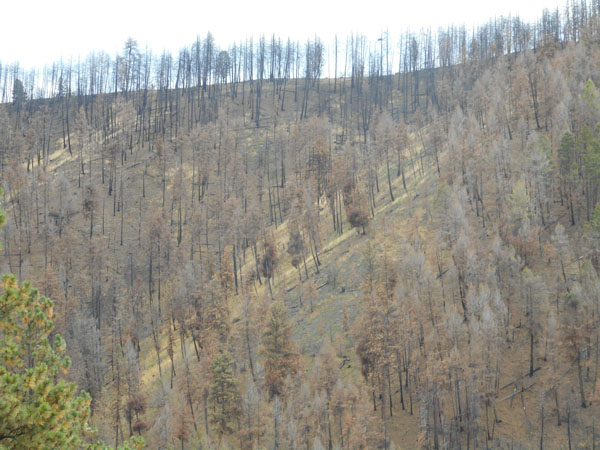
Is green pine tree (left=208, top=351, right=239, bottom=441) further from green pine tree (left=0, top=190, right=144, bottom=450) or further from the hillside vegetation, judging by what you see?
green pine tree (left=0, top=190, right=144, bottom=450)

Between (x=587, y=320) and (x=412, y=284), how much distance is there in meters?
19.6

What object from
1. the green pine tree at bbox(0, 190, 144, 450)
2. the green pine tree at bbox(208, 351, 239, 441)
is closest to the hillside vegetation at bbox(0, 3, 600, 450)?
the green pine tree at bbox(208, 351, 239, 441)

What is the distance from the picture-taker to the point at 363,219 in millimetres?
83250

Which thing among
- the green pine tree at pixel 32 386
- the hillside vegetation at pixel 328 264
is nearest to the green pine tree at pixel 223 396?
the hillside vegetation at pixel 328 264

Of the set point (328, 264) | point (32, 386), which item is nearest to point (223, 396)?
point (328, 264)

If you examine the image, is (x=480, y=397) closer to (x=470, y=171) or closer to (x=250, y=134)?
(x=470, y=171)

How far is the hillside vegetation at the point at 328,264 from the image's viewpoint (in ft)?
169

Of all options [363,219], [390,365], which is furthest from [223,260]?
[390,365]

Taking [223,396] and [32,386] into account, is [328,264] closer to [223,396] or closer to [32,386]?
[223,396]

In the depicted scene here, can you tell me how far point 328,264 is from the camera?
78438 mm

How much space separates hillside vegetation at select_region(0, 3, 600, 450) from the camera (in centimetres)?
5138

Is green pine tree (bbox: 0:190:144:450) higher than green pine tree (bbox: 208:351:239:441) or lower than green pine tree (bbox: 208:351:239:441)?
higher

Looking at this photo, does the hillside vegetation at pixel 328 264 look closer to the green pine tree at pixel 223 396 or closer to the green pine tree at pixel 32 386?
the green pine tree at pixel 223 396

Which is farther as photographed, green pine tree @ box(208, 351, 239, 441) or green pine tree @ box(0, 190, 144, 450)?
green pine tree @ box(208, 351, 239, 441)
